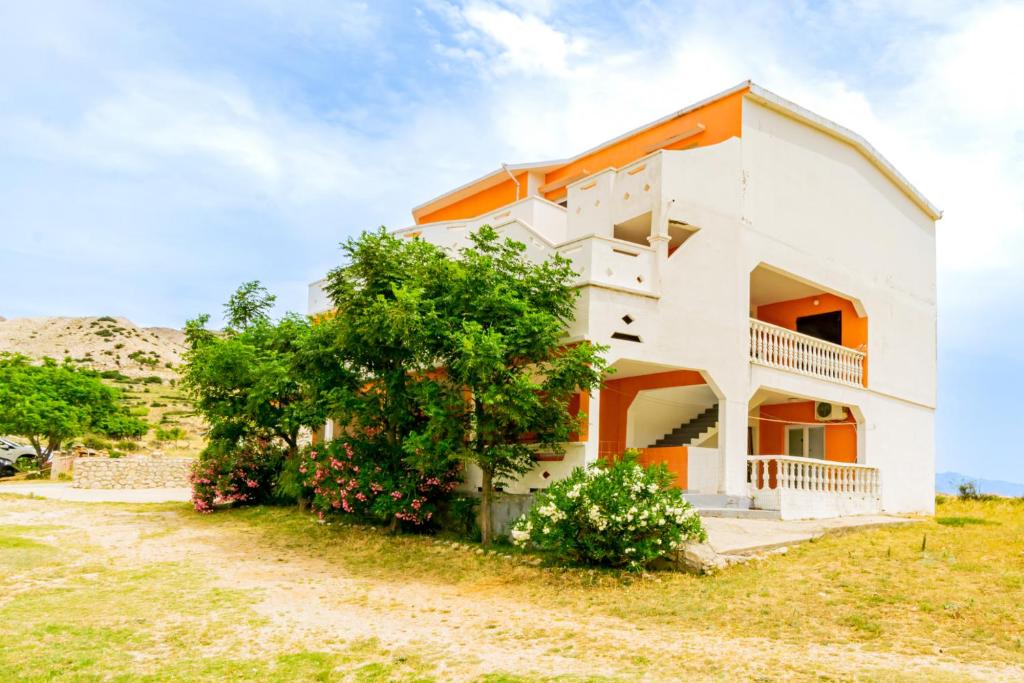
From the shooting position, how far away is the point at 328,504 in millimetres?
16562

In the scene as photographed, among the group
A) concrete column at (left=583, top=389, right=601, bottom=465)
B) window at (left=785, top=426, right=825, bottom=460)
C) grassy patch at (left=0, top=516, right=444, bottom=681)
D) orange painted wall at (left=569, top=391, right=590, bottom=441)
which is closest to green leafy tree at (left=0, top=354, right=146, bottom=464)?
grassy patch at (left=0, top=516, right=444, bottom=681)

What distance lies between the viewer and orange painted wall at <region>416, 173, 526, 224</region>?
22.0 meters

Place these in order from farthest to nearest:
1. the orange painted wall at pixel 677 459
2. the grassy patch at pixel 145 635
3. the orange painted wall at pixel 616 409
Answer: the orange painted wall at pixel 616 409
the orange painted wall at pixel 677 459
the grassy patch at pixel 145 635

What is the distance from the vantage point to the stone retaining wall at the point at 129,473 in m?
27.1

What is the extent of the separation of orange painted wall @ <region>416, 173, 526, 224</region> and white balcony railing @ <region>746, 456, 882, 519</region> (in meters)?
9.53

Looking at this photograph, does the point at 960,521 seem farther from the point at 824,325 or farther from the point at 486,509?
the point at 486,509

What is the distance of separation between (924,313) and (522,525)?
14238 mm

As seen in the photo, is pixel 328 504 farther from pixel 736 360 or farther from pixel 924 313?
pixel 924 313

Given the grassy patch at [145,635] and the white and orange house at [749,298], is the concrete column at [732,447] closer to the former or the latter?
the white and orange house at [749,298]

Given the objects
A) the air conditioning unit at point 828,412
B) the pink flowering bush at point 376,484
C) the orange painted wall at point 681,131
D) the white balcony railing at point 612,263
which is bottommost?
the pink flowering bush at point 376,484

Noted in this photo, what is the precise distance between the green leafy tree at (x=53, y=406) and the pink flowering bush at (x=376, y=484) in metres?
20.9

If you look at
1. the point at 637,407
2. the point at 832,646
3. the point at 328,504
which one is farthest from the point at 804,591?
the point at 328,504

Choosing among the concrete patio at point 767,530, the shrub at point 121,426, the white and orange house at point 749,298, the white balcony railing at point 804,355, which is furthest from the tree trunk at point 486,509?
the shrub at point 121,426

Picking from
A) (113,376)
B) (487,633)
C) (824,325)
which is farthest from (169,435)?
(487,633)
